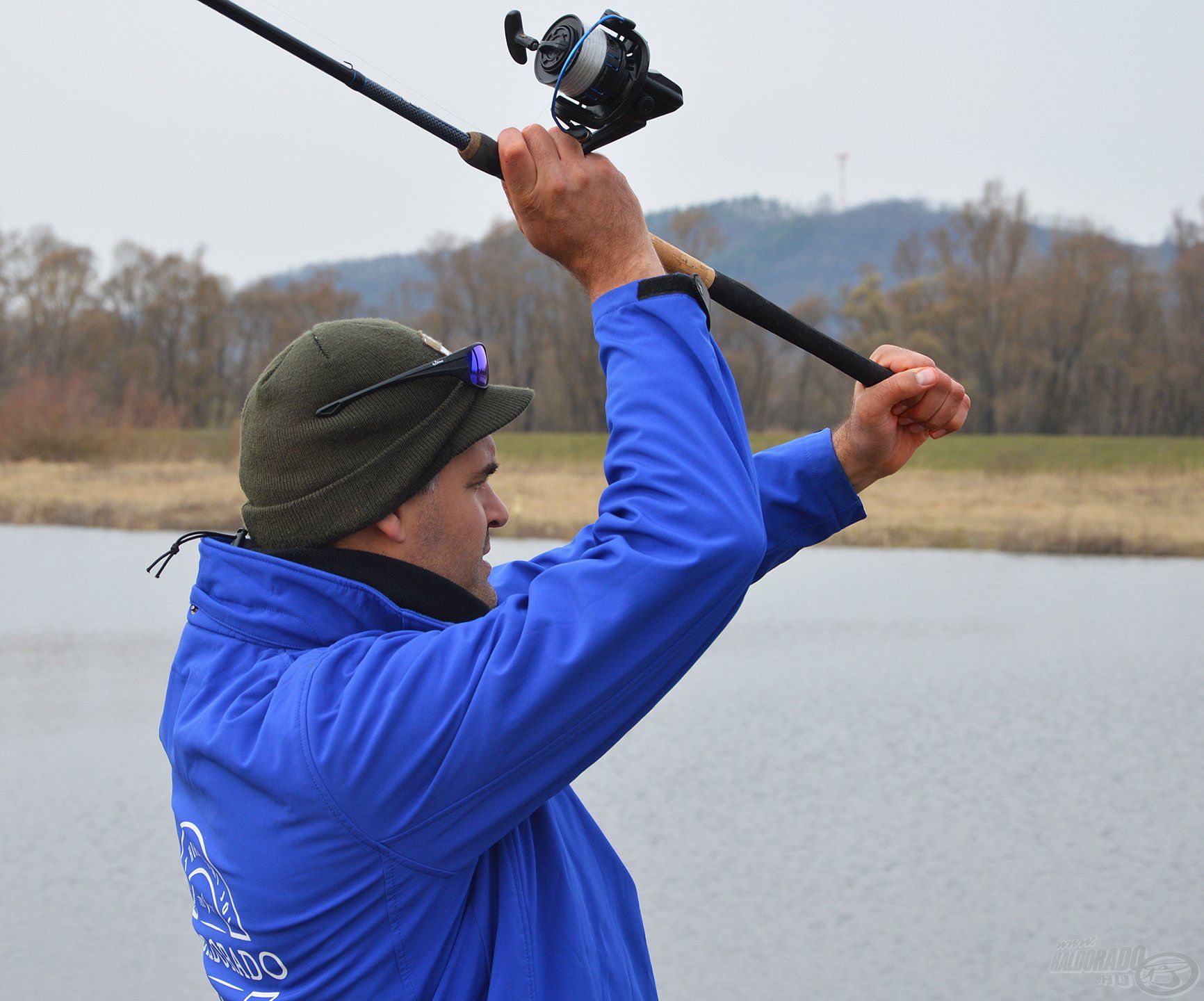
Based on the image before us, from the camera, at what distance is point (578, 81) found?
1237mm

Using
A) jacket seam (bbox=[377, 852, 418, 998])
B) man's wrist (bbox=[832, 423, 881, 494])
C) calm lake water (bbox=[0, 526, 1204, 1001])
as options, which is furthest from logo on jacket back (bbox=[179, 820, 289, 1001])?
calm lake water (bbox=[0, 526, 1204, 1001])

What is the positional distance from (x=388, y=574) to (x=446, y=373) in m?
0.24

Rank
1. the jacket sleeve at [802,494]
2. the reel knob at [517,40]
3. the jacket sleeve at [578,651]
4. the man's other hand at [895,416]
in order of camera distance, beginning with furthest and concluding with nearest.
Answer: the jacket sleeve at [802,494], the man's other hand at [895,416], the reel knob at [517,40], the jacket sleeve at [578,651]

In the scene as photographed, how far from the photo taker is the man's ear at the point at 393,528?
1355mm

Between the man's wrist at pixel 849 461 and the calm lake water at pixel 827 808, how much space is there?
2.64 metres

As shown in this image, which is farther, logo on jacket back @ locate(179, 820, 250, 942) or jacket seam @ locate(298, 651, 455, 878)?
logo on jacket back @ locate(179, 820, 250, 942)

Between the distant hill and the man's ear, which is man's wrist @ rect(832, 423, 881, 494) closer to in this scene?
the man's ear

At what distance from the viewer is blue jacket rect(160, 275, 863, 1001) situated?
112cm

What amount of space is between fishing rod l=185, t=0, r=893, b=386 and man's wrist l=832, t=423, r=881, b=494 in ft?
0.89

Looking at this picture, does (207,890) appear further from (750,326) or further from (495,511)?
(750,326)

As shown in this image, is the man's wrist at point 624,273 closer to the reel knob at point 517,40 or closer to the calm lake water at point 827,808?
the reel knob at point 517,40

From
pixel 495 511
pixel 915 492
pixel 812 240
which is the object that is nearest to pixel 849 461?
pixel 495 511

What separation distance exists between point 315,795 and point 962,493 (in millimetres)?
18894

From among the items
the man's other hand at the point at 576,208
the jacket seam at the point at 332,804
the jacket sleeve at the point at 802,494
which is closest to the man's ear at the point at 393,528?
the jacket seam at the point at 332,804
